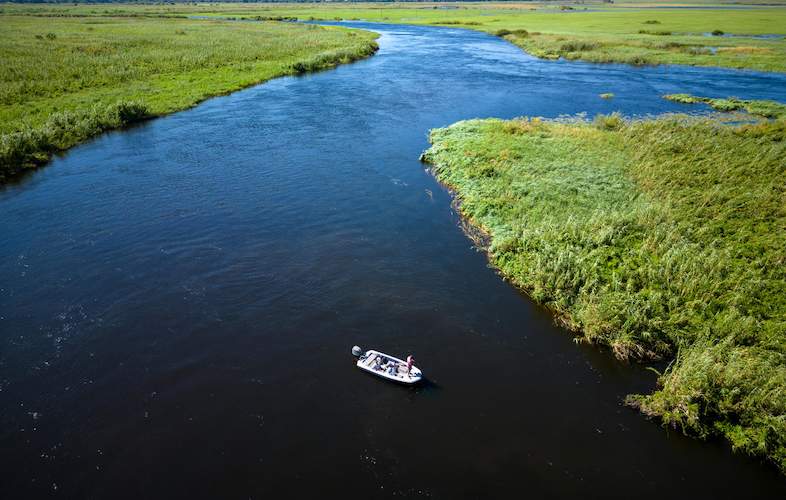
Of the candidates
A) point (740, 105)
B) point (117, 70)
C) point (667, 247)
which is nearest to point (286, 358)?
point (667, 247)

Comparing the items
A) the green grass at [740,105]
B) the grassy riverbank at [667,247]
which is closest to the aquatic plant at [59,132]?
the grassy riverbank at [667,247]

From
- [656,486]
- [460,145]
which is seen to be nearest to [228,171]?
[460,145]

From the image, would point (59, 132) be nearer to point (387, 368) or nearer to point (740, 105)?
point (387, 368)

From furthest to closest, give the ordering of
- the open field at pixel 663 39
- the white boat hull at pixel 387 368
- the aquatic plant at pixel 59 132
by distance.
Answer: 1. the open field at pixel 663 39
2. the aquatic plant at pixel 59 132
3. the white boat hull at pixel 387 368

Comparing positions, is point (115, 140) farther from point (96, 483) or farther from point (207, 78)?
point (96, 483)

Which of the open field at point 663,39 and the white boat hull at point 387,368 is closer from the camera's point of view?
the white boat hull at point 387,368

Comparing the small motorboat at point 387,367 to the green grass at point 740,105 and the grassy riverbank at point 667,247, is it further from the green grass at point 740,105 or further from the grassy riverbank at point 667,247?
the green grass at point 740,105
